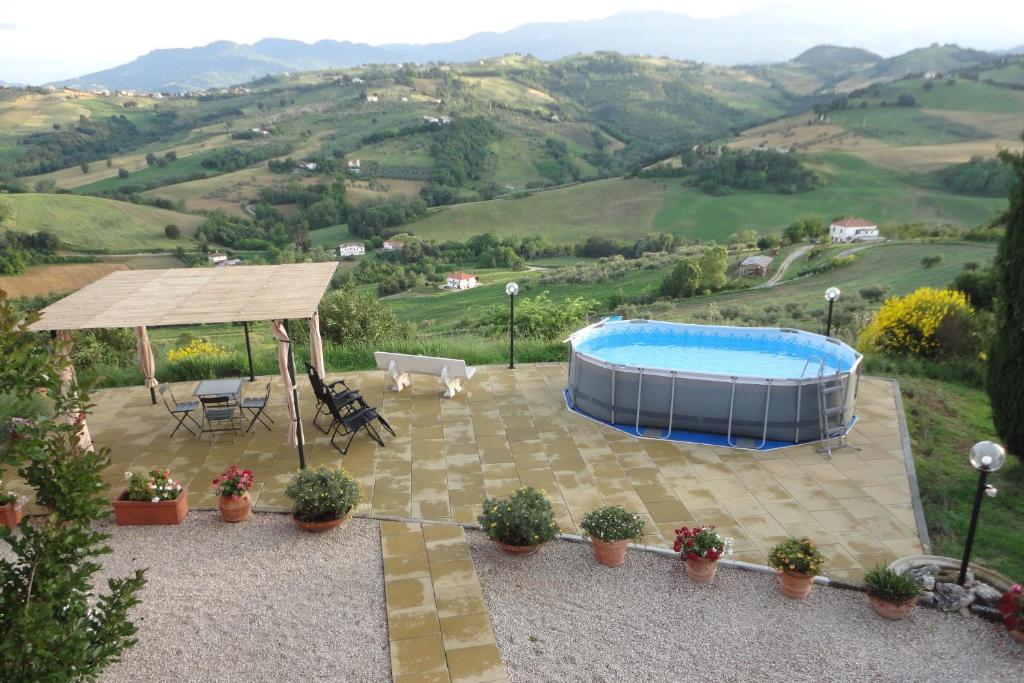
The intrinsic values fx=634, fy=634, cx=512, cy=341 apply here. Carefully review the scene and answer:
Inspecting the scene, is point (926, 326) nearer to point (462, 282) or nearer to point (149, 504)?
point (149, 504)

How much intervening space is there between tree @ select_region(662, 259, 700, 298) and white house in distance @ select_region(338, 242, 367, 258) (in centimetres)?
4096

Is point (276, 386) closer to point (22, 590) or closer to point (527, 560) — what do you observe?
point (527, 560)

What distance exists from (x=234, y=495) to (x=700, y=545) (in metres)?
4.38

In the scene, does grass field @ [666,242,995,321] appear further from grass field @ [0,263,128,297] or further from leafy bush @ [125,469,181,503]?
grass field @ [0,263,128,297]

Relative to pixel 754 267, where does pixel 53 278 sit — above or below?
below

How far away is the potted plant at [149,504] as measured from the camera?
6.21 meters

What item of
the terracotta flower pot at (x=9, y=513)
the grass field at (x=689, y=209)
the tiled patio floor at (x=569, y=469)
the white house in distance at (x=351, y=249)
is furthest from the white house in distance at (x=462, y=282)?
the terracotta flower pot at (x=9, y=513)

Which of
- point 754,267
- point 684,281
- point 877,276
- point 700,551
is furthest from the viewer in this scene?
point 754,267

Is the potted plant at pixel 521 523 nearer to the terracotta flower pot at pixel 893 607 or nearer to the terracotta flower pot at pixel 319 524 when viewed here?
the terracotta flower pot at pixel 319 524

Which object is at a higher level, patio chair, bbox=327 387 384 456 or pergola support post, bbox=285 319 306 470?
pergola support post, bbox=285 319 306 470

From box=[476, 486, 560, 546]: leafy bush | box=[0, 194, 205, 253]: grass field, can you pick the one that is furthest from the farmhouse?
box=[0, 194, 205, 253]: grass field

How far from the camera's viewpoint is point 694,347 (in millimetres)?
11820

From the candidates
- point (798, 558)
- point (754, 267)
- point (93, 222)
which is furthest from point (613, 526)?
point (93, 222)

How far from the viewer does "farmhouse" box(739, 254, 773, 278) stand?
4212cm
